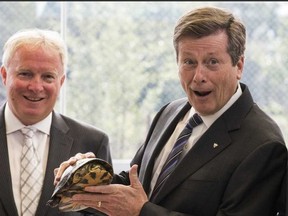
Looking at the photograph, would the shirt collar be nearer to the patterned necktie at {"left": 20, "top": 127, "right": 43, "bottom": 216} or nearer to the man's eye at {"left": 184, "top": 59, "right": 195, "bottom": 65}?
the man's eye at {"left": 184, "top": 59, "right": 195, "bottom": 65}

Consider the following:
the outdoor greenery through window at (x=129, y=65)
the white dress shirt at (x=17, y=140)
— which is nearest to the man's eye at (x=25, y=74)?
the white dress shirt at (x=17, y=140)

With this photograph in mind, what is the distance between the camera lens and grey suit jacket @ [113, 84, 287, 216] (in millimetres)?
2111

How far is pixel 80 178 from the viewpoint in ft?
6.82

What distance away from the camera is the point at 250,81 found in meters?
4.29

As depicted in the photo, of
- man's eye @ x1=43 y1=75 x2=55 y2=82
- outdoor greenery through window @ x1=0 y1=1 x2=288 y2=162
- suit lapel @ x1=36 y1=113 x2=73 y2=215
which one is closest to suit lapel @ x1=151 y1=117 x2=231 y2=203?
suit lapel @ x1=36 y1=113 x2=73 y2=215

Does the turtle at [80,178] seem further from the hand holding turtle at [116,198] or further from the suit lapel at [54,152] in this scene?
the suit lapel at [54,152]

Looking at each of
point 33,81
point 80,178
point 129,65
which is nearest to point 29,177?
point 33,81

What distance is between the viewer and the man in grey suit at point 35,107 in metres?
2.56

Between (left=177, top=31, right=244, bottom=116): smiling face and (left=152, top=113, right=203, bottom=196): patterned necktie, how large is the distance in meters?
0.10

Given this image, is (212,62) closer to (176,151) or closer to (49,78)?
(176,151)

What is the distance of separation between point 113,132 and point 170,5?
101 cm

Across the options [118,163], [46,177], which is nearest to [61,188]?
[46,177]

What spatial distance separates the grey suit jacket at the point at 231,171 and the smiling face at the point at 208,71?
2.9 inches

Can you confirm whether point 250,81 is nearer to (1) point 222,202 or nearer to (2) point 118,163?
(2) point 118,163
